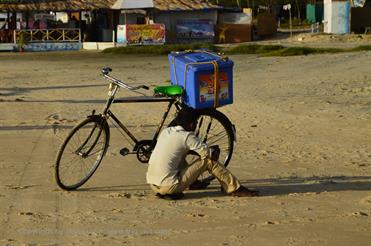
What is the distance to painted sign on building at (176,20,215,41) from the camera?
48.1 meters

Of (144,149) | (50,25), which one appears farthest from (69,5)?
(144,149)

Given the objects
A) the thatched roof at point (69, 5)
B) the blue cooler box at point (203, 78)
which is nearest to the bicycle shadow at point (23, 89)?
the blue cooler box at point (203, 78)

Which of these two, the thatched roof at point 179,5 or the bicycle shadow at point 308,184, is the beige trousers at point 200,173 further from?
the thatched roof at point 179,5

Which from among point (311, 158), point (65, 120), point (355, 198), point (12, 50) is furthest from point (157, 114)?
point (12, 50)

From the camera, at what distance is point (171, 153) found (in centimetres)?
693

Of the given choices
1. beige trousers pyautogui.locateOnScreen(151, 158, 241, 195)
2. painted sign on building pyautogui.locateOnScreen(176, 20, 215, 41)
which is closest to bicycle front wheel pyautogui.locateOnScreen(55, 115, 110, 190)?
beige trousers pyautogui.locateOnScreen(151, 158, 241, 195)

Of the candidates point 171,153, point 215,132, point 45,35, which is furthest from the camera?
point 45,35

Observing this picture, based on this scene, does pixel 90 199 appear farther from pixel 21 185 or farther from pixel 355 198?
pixel 355 198

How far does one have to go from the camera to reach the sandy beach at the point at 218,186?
229 inches

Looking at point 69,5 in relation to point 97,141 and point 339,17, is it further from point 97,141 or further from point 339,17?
point 97,141

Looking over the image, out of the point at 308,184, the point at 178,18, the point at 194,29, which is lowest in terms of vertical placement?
the point at 308,184

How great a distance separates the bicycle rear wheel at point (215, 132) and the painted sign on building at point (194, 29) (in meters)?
40.5

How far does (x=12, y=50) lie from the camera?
144 feet

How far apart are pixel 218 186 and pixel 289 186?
0.71m
